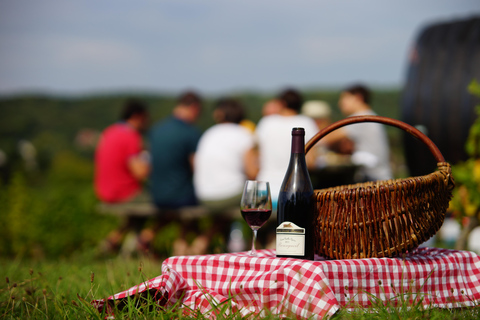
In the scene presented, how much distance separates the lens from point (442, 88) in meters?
5.20

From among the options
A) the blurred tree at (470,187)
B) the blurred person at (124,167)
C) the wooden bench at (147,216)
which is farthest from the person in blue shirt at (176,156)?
the blurred tree at (470,187)

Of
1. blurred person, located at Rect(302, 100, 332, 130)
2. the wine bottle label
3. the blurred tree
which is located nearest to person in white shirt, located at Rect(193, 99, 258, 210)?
blurred person, located at Rect(302, 100, 332, 130)

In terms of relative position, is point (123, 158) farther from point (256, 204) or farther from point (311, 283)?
point (311, 283)

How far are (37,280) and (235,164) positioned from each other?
9.44ft

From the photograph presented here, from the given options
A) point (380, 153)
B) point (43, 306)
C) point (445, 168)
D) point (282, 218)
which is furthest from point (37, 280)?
point (380, 153)

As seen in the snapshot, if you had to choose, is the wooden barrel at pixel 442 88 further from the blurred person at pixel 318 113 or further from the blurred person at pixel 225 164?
the blurred person at pixel 225 164

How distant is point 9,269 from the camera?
3.30 meters

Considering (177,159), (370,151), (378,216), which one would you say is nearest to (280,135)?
(370,151)

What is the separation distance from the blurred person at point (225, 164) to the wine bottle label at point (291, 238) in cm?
347

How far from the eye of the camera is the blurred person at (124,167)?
6.16 metres

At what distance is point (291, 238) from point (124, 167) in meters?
4.58

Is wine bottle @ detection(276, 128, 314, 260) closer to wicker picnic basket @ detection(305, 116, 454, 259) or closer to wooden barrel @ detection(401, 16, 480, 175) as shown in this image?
wicker picnic basket @ detection(305, 116, 454, 259)

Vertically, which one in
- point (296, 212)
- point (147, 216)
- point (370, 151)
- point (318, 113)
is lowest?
point (147, 216)

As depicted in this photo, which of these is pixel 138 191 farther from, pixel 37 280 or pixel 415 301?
pixel 415 301
